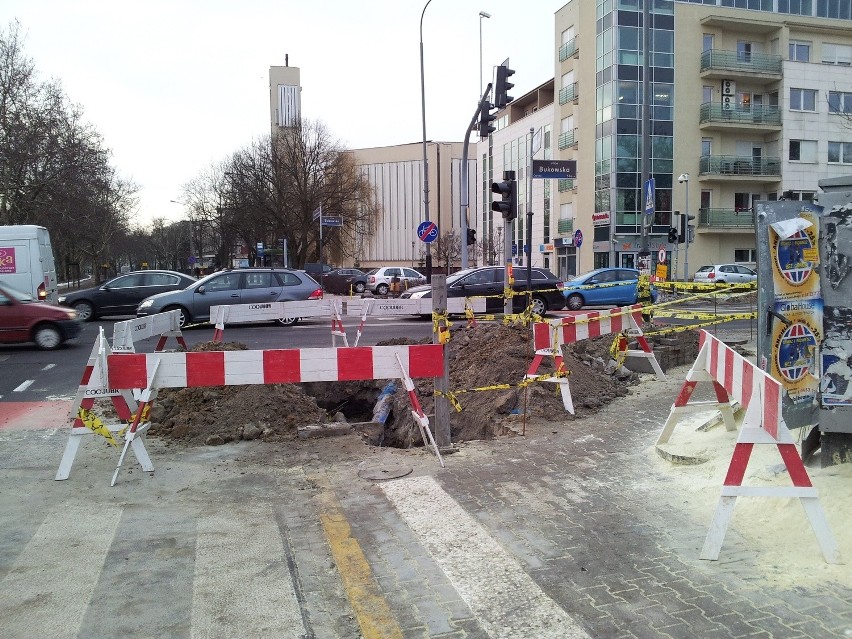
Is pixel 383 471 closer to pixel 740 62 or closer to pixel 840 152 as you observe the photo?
pixel 740 62

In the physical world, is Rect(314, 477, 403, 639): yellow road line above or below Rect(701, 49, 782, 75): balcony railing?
below

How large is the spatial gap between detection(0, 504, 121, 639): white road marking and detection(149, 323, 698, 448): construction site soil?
216cm

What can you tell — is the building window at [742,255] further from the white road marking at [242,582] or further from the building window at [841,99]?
Answer: the white road marking at [242,582]

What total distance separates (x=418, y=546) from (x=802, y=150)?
5301 cm

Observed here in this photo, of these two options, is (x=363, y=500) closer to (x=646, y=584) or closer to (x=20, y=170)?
(x=646, y=584)

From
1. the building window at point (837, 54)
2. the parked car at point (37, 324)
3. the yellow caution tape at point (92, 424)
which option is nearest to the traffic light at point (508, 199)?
the yellow caution tape at point (92, 424)

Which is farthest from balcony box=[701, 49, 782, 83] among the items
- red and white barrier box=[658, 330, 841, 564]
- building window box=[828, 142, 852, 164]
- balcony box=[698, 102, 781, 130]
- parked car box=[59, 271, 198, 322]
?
red and white barrier box=[658, 330, 841, 564]

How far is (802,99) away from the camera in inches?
1908

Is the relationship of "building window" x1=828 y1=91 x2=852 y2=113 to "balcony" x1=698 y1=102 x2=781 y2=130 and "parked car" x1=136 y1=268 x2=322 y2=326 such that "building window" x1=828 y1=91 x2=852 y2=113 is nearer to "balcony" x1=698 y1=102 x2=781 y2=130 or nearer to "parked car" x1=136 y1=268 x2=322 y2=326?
"balcony" x1=698 y1=102 x2=781 y2=130

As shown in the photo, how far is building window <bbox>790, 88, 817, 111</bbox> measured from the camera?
159ft

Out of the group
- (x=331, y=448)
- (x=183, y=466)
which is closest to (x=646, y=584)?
(x=331, y=448)

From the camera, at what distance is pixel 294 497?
5.46m

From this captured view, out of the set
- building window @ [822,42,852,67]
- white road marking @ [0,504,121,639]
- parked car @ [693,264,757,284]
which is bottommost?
white road marking @ [0,504,121,639]

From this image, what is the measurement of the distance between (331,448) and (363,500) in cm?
153
